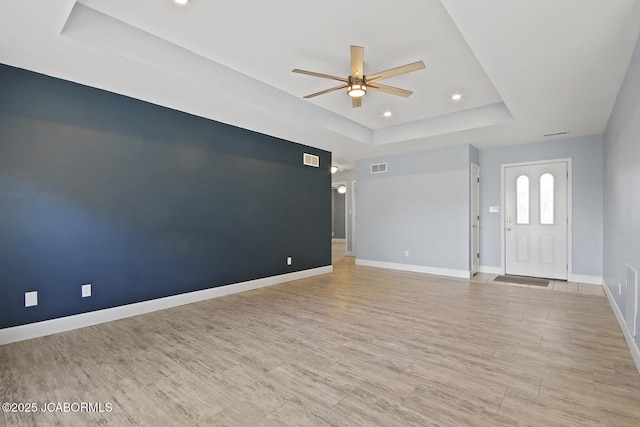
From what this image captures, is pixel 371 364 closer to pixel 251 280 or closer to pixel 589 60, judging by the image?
pixel 251 280

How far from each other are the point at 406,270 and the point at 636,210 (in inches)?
173

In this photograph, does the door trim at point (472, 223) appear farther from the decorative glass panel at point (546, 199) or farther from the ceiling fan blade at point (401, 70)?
the ceiling fan blade at point (401, 70)

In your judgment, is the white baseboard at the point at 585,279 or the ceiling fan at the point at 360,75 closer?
the ceiling fan at the point at 360,75

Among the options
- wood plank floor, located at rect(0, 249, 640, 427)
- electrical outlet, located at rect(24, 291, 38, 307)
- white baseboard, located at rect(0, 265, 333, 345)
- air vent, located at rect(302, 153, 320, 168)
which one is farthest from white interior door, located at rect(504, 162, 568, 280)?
electrical outlet, located at rect(24, 291, 38, 307)

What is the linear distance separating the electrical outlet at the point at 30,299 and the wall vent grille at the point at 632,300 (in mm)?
5308

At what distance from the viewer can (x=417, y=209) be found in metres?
6.59

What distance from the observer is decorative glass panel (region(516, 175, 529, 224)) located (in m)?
5.97

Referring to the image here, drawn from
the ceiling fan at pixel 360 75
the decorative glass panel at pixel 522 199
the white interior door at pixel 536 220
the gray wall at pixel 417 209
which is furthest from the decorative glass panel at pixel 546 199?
the ceiling fan at pixel 360 75

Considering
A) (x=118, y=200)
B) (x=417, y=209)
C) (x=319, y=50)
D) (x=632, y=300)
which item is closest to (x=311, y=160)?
(x=417, y=209)

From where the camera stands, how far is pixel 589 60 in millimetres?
2846

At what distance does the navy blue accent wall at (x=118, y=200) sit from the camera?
9.80 ft

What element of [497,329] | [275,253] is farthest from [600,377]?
[275,253]

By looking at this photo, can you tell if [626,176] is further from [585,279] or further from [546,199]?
[585,279]

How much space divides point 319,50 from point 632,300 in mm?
3624
